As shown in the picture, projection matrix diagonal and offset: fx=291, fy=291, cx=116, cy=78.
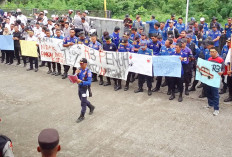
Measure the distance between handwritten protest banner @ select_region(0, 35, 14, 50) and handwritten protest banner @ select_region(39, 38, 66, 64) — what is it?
185 centimetres

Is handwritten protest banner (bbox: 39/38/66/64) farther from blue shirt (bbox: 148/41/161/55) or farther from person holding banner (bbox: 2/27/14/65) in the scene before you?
blue shirt (bbox: 148/41/161/55)

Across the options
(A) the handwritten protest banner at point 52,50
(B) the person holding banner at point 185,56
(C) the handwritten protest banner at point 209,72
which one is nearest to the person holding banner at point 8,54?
(A) the handwritten protest banner at point 52,50

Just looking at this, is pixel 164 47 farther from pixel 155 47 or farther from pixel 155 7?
pixel 155 7

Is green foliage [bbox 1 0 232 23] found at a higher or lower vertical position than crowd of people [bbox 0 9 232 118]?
higher

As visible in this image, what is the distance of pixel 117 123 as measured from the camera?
820 centimetres

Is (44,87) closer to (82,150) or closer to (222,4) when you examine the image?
(82,150)

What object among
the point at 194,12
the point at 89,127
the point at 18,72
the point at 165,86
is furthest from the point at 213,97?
the point at 194,12

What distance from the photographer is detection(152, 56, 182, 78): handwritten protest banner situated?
31.5 ft

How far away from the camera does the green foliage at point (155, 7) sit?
883 inches

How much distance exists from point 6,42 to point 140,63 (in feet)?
24.3

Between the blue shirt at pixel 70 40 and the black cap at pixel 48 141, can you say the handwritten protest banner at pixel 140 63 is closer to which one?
the blue shirt at pixel 70 40

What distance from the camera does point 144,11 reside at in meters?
26.1

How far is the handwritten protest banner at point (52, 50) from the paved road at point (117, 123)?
1616 millimetres

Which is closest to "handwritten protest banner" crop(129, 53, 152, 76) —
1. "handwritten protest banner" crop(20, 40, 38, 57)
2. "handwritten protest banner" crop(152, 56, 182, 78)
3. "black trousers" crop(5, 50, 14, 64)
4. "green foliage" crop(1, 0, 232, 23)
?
"handwritten protest banner" crop(152, 56, 182, 78)
